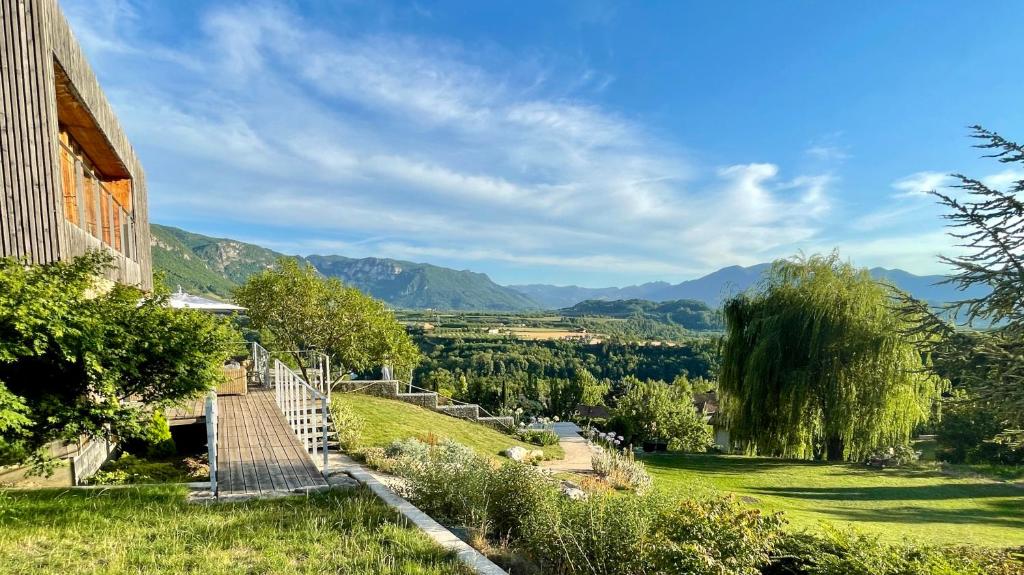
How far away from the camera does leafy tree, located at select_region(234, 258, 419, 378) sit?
14172 millimetres

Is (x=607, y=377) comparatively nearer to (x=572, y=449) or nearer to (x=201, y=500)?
(x=572, y=449)

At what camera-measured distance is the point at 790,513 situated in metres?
9.01

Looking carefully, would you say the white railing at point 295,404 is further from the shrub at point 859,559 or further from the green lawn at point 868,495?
the shrub at point 859,559

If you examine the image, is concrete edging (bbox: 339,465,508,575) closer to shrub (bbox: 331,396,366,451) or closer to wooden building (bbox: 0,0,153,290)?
shrub (bbox: 331,396,366,451)

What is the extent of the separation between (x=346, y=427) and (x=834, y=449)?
46.3 ft

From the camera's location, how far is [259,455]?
6980mm

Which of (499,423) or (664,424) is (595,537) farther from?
(664,424)

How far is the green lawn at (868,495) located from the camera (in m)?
8.36

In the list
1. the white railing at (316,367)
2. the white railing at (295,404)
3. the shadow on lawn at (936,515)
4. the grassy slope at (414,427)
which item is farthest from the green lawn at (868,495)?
the white railing at (316,367)

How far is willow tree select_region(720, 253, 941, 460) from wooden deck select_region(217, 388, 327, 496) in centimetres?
1283

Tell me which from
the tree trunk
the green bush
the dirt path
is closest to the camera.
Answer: the green bush

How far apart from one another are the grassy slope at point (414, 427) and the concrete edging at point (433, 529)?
384cm

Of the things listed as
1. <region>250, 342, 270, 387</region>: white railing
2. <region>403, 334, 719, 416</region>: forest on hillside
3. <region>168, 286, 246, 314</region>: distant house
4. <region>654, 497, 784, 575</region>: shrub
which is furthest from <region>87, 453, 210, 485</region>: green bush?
<region>403, 334, 719, 416</region>: forest on hillside

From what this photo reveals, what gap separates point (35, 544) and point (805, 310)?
16.5 m
